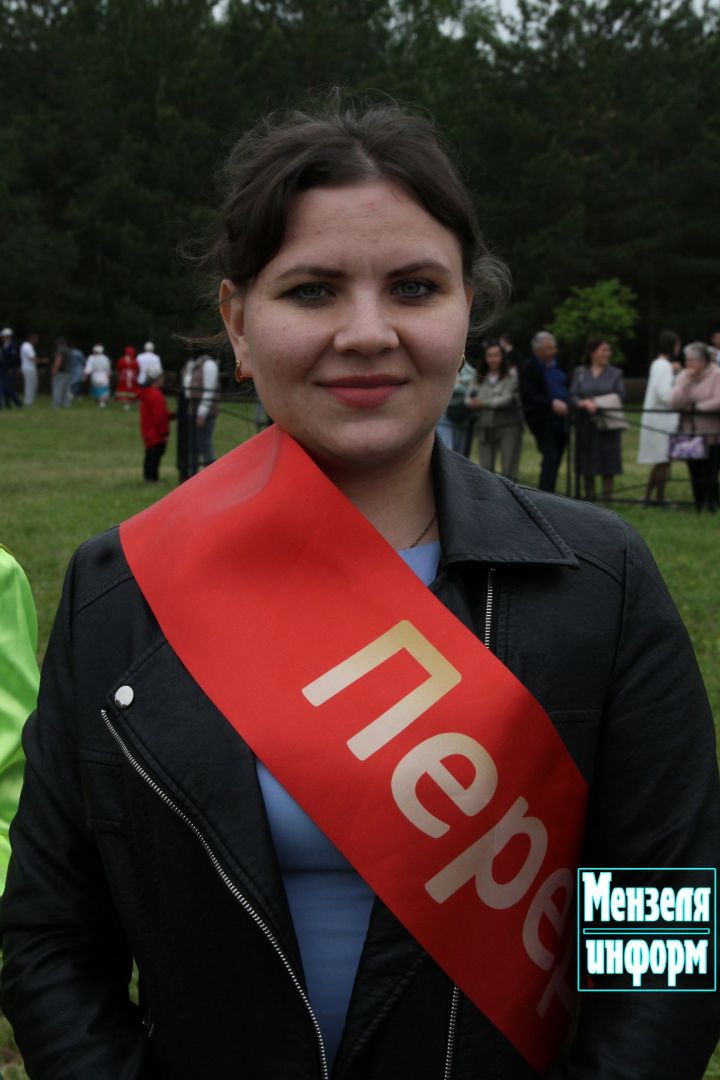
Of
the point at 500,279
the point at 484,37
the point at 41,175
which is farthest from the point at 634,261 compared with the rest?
the point at 500,279

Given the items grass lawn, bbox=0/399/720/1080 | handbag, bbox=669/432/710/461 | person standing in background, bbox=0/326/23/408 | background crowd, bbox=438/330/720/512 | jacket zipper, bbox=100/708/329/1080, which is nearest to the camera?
jacket zipper, bbox=100/708/329/1080

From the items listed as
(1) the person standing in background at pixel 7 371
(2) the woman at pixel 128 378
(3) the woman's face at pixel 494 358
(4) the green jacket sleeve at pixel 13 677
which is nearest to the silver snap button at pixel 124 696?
(4) the green jacket sleeve at pixel 13 677

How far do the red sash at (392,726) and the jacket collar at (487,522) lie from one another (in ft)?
0.26

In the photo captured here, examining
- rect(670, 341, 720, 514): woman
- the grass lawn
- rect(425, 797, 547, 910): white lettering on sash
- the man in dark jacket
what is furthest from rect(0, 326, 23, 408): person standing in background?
rect(425, 797, 547, 910): white lettering on sash

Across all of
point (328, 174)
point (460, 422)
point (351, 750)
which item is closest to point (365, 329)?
point (328, 174)

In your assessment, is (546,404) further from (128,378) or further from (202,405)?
(128,378)

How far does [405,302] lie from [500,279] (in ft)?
1.00

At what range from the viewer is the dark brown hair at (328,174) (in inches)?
60.6

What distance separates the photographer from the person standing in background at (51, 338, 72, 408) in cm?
3023

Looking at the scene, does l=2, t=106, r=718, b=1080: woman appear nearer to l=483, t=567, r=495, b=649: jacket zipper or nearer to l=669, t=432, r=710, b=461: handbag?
l=483, t=567, r=495, b=649: jacket zipper

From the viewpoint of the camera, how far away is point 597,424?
39.1ft

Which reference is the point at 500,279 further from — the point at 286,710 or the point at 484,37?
the point at 484,37

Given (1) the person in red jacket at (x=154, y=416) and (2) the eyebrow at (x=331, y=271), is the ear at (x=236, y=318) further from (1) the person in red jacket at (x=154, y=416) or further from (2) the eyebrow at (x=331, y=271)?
(1) the person in red jacket at (x=154, y=416)

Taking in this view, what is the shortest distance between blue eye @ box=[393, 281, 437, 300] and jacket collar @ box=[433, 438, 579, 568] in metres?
0.24
